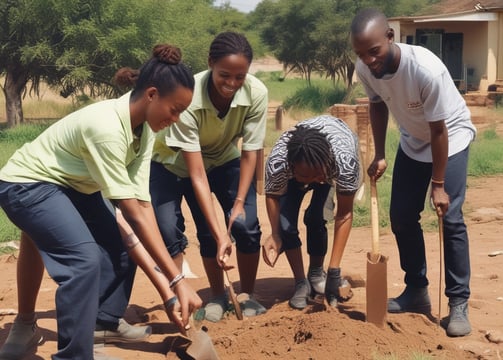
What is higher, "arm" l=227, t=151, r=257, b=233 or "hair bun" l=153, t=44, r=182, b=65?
"hair bun" l=153, t=44, r=182, b=65

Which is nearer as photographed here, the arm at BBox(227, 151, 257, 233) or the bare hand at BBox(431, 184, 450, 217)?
the bare hand at BBox(431, 184, 450, 217)

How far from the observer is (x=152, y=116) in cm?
356

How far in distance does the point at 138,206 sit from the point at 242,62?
1.18 m

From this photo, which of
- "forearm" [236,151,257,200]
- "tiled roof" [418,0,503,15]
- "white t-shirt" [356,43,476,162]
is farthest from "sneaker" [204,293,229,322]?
"tiled roof" [418,0,503,15]

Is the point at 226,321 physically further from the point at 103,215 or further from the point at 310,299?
the point at 103,215

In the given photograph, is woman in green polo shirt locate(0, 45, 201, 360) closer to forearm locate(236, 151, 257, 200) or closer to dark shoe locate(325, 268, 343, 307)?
forearm locate(236, 151, 257, 200)

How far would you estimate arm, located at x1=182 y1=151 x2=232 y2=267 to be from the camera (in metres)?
4.56

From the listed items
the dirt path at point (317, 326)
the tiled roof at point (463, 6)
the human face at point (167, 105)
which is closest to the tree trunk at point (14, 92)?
the tiled roof at point (463, 6)

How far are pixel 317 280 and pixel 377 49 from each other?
165 cm

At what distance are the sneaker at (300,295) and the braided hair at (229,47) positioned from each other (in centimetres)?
149

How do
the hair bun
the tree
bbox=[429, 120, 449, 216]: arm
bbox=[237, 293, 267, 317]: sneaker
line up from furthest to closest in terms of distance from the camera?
the tree
bbox=[237, 293, 267, 317]: sneaker
bbox=[429, 120, 449, 216]: arm
the hair bun

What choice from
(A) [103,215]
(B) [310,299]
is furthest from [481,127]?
(A) [103,215]

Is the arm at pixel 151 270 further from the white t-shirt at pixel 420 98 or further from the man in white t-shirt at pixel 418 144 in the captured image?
the white t-shirt at pixel 420 98

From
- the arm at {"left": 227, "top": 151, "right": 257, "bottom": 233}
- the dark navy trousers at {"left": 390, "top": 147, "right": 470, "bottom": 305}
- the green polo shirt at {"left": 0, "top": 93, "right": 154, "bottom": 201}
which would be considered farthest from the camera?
the arm at {"left": 227, "top": 151, "right": 257, "bottom": 233}
